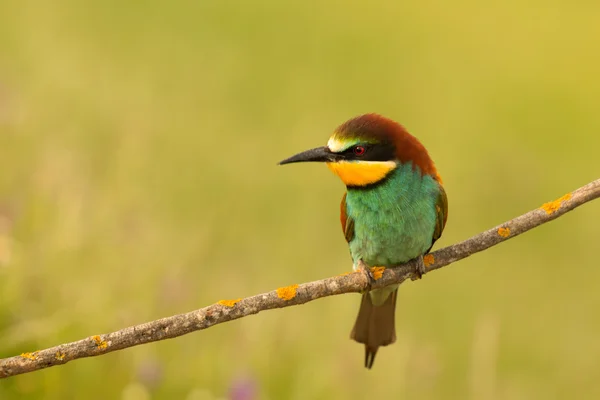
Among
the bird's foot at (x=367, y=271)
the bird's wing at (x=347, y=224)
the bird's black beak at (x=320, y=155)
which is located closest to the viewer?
the bird's foot at (x=367, y=271)

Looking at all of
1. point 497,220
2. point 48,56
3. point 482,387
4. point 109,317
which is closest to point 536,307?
point 497,220

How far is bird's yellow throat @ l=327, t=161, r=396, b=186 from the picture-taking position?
7.57 ft

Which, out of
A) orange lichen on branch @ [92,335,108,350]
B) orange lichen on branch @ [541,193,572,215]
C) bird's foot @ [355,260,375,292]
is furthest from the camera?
bird's foot @ [355,260,375,292]

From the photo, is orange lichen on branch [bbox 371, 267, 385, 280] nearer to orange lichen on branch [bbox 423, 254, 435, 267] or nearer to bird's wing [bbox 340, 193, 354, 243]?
orange lichen on branch [bbox 423, 254, 435, 267]

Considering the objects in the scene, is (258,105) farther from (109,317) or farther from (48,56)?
(109,317)

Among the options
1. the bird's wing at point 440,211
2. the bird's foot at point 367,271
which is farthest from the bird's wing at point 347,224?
the bird's wing at point 440,211

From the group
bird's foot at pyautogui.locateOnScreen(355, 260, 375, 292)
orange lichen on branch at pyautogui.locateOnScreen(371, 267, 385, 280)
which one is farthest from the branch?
orange lichen on branch at pyautogui.locateOnScreen(371, 267, 385, 280)

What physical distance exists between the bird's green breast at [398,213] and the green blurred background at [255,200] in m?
0.33

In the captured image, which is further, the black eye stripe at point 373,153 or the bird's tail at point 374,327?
the bird's tail at point 374,327

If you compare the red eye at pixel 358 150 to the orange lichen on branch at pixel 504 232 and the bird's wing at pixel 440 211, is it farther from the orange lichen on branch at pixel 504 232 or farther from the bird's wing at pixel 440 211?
the orange lichen on branch at pixel 504 232

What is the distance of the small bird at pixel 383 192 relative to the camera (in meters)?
2.28

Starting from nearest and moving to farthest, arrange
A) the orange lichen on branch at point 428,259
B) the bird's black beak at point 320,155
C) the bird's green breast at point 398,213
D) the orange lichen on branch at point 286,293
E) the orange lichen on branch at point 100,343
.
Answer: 1. the orange lichen on branch at point 100,343
2. the orange lichen on branch at point 286,293
3. the orange lichen on branch at point 428,259
4. the bird's black beak at point 320,155
5. the bird's green breast at point 398,213

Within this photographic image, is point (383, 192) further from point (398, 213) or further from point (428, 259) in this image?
point (428, 259)

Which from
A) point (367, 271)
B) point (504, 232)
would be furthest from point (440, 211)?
point (504, 232)
